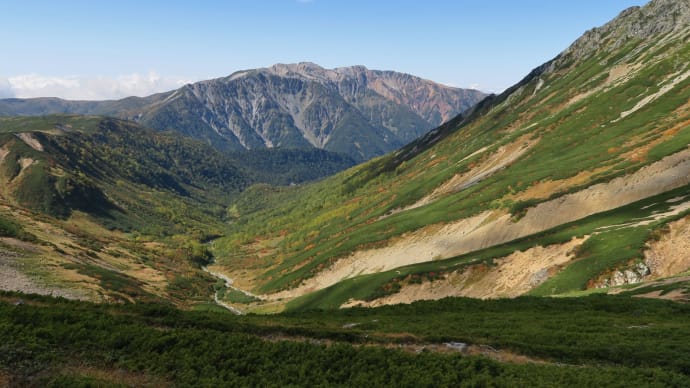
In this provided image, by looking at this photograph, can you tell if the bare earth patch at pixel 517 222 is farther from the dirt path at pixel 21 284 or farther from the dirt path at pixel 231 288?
the dirt path at pixel 21 284

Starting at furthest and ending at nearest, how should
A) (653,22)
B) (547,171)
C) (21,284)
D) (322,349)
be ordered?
(653,22)
(547,171)
(21,284)
(322,349)

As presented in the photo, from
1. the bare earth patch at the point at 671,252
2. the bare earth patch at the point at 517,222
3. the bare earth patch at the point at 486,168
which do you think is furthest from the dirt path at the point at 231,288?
the bare earth patch at the point at 671,252

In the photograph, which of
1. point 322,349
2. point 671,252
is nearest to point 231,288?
point 671,252

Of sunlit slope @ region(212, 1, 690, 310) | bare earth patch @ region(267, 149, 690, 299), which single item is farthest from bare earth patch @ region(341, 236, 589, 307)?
bare earth patch @ region(267, 149, 690, 299)

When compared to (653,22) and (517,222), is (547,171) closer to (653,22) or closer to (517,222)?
(517,222)

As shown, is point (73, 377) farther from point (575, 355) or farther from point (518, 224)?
point (518, 224)

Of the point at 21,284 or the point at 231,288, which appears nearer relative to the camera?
the point at 21,284

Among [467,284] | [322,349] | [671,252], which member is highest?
[671,252]

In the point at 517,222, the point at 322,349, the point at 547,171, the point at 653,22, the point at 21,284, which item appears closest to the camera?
the point at 322,349

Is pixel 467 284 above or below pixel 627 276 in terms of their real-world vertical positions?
below
